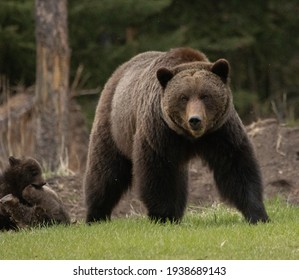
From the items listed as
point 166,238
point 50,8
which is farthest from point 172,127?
Result: point 50,8

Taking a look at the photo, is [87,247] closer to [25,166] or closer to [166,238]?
[166,238]

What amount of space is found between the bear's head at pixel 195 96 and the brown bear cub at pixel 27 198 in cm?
183

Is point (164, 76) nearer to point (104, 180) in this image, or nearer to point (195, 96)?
point (195, 96)

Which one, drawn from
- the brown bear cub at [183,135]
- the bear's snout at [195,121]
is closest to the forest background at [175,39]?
the brown bear cub at [183,135]

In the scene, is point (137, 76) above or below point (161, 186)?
above

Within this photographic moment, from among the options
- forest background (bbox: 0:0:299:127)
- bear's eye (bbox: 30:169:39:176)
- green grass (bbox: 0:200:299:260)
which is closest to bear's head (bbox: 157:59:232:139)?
green grass (bbox: 0:200:299:260)

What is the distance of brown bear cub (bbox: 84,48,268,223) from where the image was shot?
10.6 m

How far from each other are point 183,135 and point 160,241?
1.65 meters

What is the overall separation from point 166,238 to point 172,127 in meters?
1.52

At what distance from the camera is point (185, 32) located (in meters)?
25.3

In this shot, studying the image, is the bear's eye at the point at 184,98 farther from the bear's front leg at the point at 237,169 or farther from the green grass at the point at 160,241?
the green grass at the point at 160,241

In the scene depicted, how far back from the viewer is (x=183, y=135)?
10.8m

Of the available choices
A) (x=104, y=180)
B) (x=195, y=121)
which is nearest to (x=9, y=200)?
(x=104, y=180)

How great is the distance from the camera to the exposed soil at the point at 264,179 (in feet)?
47.0
